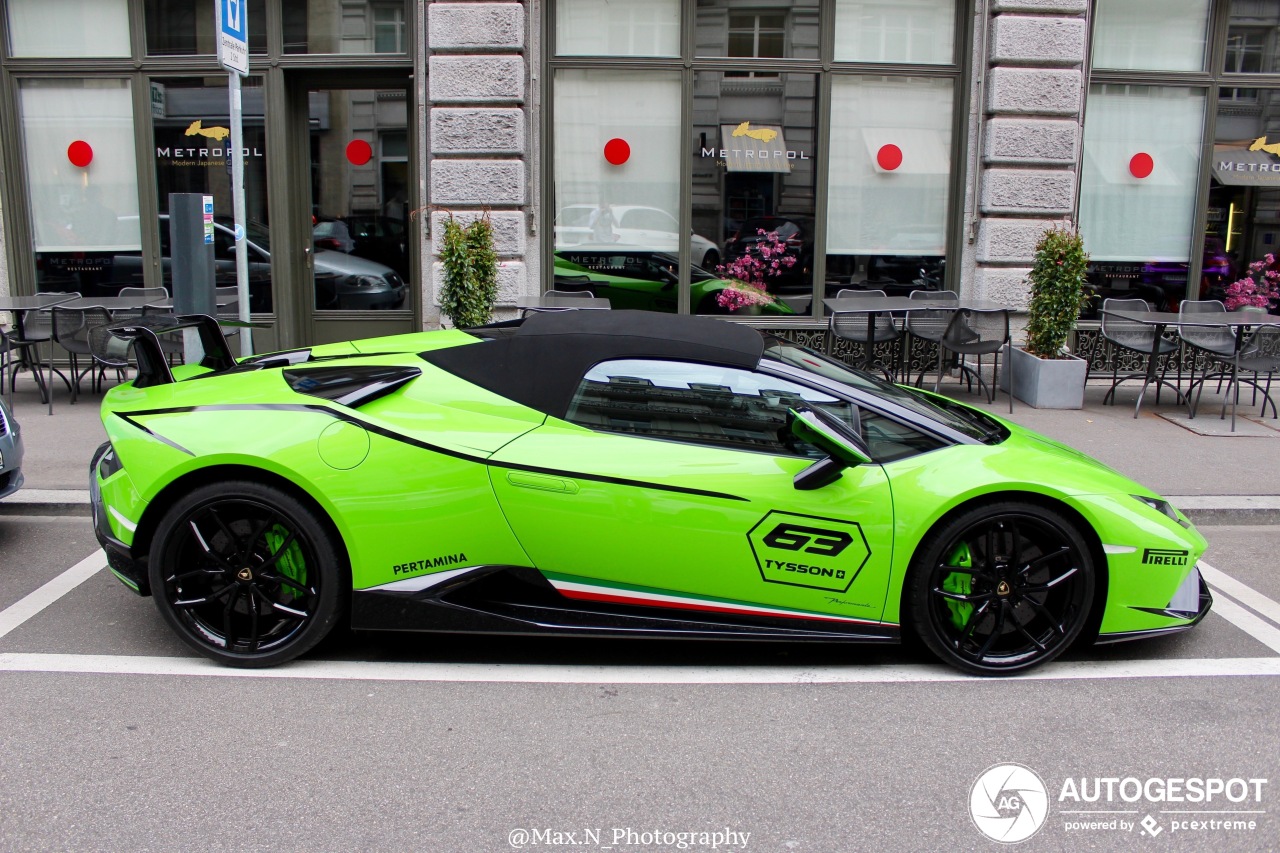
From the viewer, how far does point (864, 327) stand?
10.7 meters

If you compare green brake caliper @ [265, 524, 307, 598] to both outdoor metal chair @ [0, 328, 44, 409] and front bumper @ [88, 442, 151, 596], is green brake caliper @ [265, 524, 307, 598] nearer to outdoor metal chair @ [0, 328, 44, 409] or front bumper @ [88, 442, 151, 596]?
front bumper @ [88, 442, 151, 596]

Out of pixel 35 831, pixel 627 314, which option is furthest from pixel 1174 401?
pixel 35 831

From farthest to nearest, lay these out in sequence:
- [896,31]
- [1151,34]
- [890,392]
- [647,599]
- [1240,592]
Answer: [1151,34] → [896,31] → [1240,592] → [890,392] → [647,599]

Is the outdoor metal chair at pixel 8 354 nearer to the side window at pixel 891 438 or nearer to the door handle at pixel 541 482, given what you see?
the door handle at pixel 541 482

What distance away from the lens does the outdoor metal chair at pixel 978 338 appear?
997cm

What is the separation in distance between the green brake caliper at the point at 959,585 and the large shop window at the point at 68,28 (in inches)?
403

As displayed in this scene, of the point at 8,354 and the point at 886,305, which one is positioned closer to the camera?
the point at 886,305

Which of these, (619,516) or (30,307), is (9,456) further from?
(30,307)

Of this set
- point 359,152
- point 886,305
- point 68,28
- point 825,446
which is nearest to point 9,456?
point 825,446

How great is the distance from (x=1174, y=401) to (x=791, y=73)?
481cm

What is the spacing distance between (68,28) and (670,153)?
20.1ft

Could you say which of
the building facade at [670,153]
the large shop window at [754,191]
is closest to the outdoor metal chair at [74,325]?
the building facade at [670,153]

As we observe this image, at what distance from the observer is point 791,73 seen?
36.1 ft

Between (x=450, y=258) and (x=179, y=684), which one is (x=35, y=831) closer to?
(x=179, y=684)
